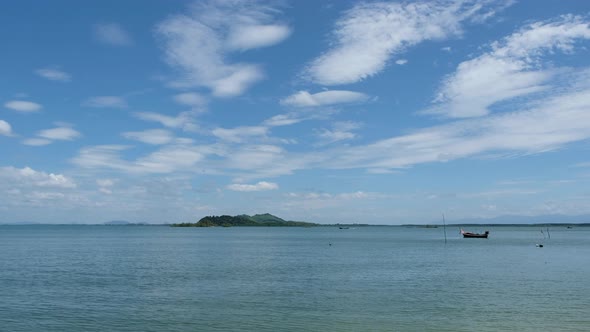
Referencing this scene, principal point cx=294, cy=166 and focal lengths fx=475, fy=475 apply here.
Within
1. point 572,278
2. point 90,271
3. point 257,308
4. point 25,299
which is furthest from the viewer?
point 90,271

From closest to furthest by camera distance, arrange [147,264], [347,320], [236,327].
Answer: [236,327] → [347,320] → [147,264]

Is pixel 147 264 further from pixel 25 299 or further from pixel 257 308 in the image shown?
pixel 257 308

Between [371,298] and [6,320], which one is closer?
[6,320]

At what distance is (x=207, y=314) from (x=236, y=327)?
5.21 meters

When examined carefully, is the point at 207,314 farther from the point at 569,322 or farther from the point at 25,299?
the point at 569,322

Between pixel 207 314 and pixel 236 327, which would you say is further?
pixel 207 314

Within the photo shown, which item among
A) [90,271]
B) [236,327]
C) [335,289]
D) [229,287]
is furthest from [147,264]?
[236,327]

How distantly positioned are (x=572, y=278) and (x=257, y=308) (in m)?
44.1

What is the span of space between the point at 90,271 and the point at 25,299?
2570 cm

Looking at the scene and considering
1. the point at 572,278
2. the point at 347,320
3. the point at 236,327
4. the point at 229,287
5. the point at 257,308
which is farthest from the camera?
the point at 572,278

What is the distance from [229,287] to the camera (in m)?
54.1

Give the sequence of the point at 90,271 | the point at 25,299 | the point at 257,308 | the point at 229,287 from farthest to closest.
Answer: the point at 90,271 < the point at 229,287 < the point at 25,299 < the point at 257,308

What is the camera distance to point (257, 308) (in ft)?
136

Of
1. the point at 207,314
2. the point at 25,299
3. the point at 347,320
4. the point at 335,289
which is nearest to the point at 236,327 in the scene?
the point at 207,314
